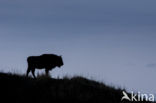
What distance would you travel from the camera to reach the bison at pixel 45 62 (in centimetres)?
2796

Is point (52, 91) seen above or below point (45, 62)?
below

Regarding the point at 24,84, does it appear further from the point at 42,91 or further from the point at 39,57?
the point at 39,57

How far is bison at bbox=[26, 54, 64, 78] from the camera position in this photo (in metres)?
28.0

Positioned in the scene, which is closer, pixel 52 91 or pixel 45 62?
pixel 52 91

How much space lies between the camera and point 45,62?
91.5ft

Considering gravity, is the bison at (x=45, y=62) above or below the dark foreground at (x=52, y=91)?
above

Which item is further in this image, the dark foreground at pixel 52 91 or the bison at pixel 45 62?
the bison at pixel 45 62

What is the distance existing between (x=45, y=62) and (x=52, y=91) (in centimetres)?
735

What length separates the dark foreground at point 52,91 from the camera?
20141 millimetres

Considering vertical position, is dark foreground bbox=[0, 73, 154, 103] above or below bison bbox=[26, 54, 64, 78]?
below

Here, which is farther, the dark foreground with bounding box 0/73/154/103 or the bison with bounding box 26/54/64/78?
the bison with bounding box 26/54/64/78

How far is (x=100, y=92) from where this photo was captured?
21.9 m

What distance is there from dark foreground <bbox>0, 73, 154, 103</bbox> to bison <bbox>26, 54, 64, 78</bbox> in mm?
4867

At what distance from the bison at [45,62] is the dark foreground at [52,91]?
4.87 meters
